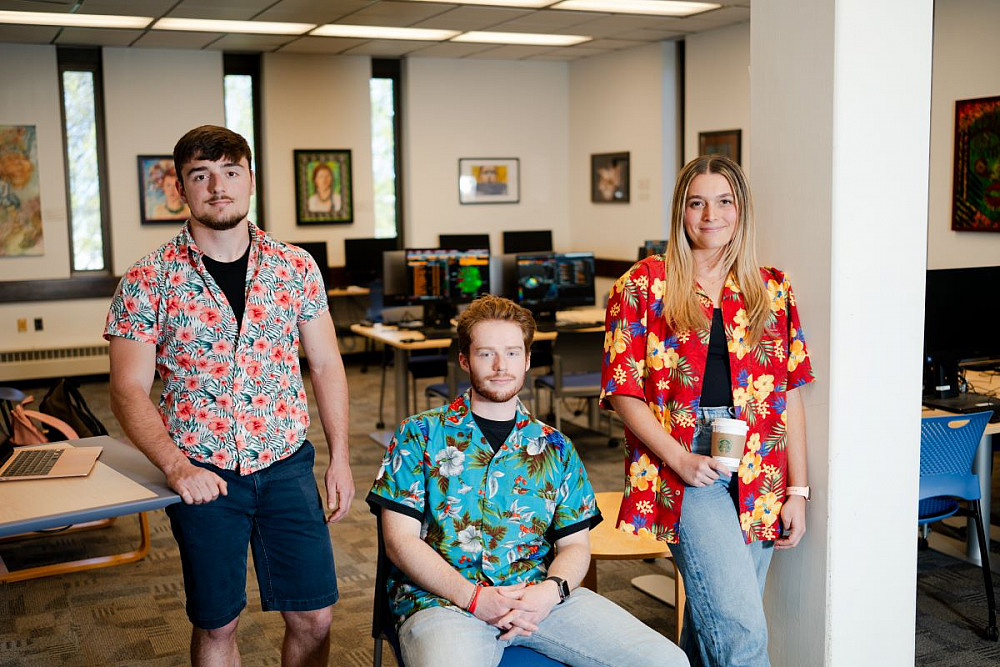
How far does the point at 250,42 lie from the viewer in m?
8.99

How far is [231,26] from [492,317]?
681 centimetres

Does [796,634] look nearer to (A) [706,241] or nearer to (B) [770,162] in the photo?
(A) [706,241]

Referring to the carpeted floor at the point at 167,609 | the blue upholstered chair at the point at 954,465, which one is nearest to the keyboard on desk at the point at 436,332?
the carpeted floor at the point at 167,609

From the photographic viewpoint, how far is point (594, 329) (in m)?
6.30

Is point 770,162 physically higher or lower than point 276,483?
higher

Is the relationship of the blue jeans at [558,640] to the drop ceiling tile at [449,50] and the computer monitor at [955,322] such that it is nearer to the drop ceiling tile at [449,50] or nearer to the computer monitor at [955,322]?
the computer monitor at [955,322]

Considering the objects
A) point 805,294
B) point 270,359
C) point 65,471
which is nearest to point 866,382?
point 805,294

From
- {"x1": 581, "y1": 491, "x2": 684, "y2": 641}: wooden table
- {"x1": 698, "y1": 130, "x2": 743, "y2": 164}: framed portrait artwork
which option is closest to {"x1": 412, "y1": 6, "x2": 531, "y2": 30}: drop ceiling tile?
{"x1": 698, "y1": 130, "x2": 743, "y2": 164}: framed portrait artwork

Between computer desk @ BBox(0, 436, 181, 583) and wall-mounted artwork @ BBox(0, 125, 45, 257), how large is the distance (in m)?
6.71

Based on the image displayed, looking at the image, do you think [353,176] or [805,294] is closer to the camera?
[805,294]

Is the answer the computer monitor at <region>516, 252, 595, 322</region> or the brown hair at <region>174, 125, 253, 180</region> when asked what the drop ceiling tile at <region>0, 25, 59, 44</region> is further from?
the brown hair at <region>174, 125, 253, 180</region>

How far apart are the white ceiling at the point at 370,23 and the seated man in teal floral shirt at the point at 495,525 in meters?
5.57

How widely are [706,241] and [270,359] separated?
3.54 feet

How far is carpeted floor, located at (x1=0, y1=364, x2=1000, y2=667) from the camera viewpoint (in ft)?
11.3
